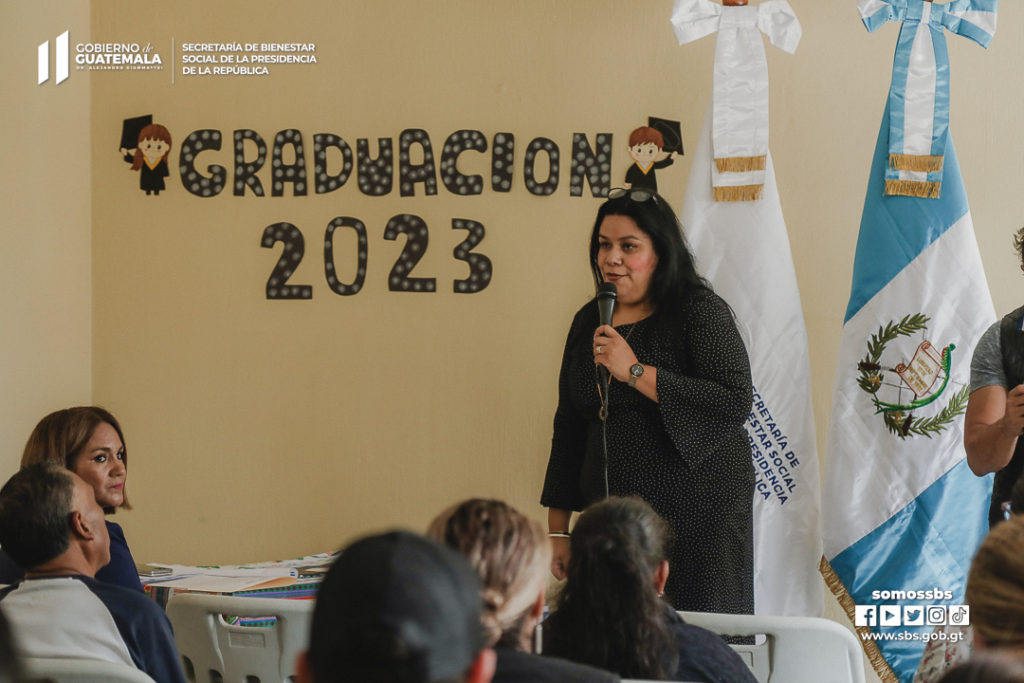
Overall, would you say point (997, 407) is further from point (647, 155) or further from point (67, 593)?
point (67, 593)

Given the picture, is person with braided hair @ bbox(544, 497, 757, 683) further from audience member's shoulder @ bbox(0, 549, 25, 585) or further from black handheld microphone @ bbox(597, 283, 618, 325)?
audience member's shoulder @ bbox(0, 549, 25, 585)

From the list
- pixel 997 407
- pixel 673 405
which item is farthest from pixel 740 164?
pixel 997 407

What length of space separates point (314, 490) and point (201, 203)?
105 centimetres

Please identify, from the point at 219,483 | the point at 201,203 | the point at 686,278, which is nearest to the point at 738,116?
the point at 686,278

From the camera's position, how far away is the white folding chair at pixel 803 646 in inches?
73.6

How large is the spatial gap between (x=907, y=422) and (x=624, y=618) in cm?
165

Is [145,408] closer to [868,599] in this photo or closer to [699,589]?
[699,589]

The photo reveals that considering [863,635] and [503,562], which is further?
[863,635]

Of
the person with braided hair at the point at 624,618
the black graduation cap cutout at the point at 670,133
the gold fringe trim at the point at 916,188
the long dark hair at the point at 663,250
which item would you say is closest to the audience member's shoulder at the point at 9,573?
the person with braided hair at the point at 624,618

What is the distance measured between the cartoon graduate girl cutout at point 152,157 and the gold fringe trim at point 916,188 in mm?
2338

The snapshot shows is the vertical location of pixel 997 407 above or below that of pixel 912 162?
below

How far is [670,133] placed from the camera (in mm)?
3387

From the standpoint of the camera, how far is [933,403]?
116 inches

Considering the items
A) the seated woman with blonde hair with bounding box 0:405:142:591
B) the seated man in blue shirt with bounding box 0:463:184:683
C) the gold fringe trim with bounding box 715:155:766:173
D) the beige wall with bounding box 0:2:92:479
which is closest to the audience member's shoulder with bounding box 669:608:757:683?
the seated man in blue shirt with bounding box 0:463:184:683
